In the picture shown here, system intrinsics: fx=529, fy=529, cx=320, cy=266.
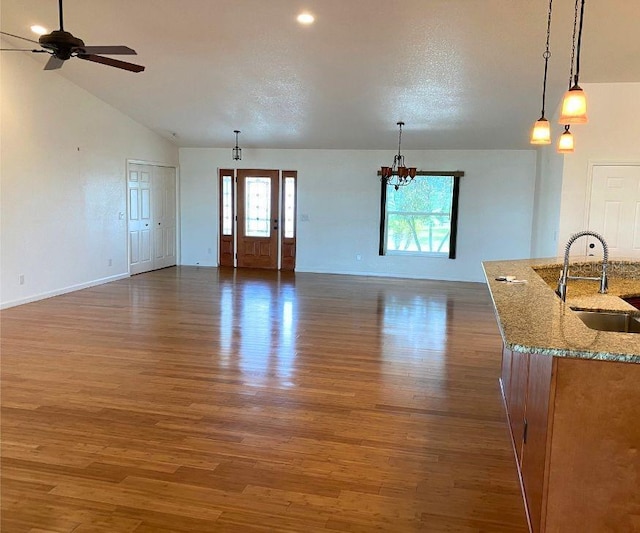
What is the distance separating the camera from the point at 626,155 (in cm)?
627

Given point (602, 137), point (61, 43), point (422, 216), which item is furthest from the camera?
point (422, 216)

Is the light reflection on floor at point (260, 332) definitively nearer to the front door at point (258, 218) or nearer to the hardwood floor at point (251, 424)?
the hardwood floor at point (251, 424)

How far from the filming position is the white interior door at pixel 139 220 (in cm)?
935

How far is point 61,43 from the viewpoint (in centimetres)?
356

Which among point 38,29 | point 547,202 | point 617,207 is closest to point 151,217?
point 38,29

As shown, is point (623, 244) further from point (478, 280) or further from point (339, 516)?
point (339, 516)

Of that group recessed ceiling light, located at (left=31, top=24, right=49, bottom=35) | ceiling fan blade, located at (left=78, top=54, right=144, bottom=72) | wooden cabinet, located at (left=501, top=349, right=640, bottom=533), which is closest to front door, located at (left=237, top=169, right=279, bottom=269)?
recessed ceiling light, located at (left=31, top=24, right=49, bottom=35)

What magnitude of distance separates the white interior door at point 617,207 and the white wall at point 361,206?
299 centimetres

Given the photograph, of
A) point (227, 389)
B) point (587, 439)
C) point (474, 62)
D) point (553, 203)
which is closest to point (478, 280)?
point (553, 203)

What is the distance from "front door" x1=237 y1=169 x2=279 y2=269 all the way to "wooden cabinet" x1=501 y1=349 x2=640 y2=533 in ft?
29.5

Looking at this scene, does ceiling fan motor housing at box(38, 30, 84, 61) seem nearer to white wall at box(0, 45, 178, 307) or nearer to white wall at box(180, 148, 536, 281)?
white wall at box(0, 45, 178, 307)

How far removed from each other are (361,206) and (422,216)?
3.82ft

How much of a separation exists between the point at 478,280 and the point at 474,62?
480 centimetres

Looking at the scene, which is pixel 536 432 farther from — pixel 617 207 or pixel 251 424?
pixel 617 207
